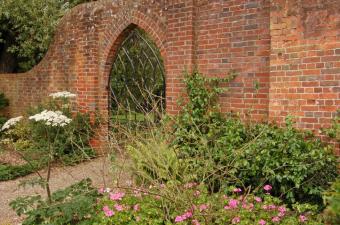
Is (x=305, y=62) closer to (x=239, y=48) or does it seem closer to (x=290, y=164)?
(x=239, y=48)

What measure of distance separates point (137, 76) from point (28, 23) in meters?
5.42

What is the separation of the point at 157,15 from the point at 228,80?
7.00 feet

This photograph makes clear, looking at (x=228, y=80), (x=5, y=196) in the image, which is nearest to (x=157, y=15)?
(x=228, y=80)

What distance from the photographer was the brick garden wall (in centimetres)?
504

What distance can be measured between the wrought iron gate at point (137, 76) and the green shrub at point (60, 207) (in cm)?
349

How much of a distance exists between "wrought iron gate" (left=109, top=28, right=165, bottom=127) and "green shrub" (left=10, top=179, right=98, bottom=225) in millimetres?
3488

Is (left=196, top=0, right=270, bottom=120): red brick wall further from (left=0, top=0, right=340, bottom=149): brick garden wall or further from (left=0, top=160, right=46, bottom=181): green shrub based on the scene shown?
(left=0, top=160, right=46, bottom=181): green shrub

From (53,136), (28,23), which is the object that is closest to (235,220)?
(53,136)

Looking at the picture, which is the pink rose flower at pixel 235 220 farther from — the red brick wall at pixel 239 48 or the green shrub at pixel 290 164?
the red brick wall at pixel 239 48

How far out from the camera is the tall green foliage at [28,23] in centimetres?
1169

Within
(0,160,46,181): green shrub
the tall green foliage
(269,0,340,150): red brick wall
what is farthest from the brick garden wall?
the tall green foliage

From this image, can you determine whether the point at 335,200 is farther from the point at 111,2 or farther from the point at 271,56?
the point at 111,2

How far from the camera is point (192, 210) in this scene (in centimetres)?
403

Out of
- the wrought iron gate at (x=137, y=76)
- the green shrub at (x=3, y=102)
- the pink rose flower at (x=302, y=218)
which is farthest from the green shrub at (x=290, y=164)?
the green shrub at (x=3, y=102)
